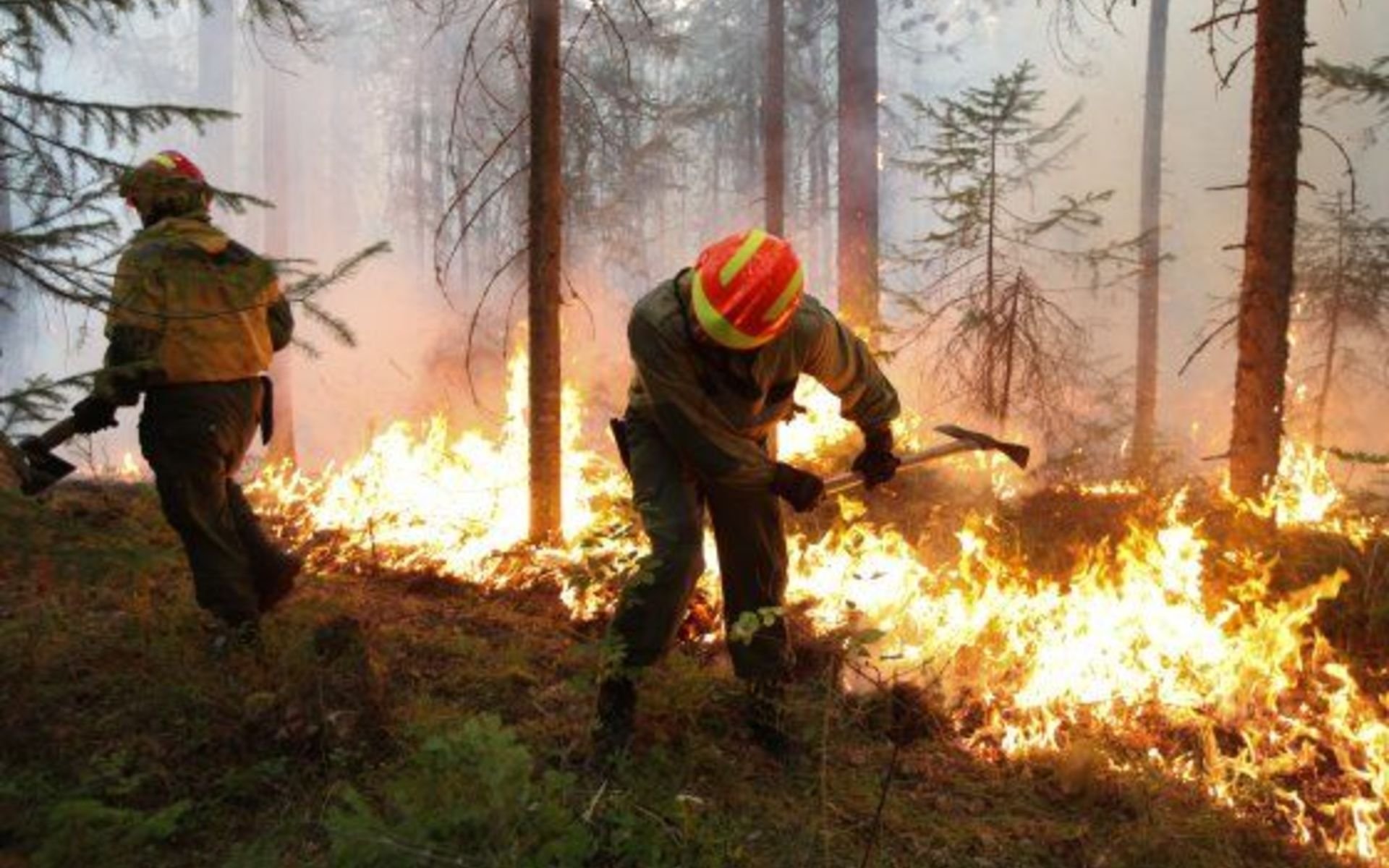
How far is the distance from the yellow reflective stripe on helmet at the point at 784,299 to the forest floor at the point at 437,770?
1.42 meters

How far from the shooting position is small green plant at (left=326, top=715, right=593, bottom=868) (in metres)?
2.46

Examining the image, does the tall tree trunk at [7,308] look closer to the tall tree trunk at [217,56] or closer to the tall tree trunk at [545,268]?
the tall tree trunk at [545,268]

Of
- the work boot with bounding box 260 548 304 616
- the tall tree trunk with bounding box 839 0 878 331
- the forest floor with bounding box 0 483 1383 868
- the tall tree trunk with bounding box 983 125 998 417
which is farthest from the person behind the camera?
the tall tree trunk with bounding box 839 0 878 331

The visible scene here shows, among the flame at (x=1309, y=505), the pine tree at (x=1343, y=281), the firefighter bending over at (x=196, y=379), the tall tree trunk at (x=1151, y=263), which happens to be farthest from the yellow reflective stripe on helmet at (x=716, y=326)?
the pine tree at (x=1343, y=281)

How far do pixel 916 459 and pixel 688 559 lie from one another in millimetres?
1432

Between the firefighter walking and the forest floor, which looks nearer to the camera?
the forest floor

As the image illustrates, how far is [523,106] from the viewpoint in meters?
16.9

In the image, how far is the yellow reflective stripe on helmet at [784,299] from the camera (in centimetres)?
362

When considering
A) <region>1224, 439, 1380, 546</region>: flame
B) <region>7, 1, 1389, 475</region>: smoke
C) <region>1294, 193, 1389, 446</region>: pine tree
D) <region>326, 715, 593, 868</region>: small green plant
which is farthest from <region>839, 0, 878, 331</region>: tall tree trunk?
<region>326, 715, 593, 868</region>: small green plant

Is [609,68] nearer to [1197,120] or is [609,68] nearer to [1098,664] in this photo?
[1098,664]

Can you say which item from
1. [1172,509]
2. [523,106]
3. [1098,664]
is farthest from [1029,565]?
[523,106]

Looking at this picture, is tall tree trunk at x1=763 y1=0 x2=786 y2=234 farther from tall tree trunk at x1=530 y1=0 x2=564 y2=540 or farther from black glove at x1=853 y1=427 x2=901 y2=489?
black glove at x1=853 y1=427 x2=901 y2=489

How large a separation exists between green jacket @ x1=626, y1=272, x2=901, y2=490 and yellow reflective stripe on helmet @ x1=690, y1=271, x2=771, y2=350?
124 mm

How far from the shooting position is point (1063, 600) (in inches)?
215
